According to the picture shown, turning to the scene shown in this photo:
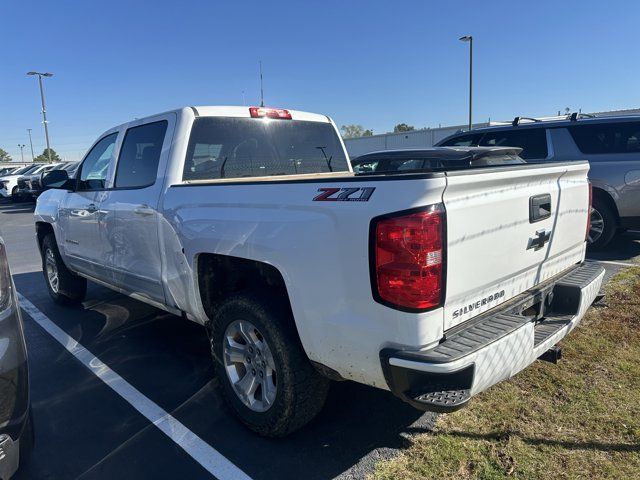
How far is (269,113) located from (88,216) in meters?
2.04

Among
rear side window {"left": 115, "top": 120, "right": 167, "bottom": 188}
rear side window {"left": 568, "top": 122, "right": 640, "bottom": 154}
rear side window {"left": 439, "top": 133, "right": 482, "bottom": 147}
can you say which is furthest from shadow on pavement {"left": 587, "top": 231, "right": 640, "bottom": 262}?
rear side window {"left": 115, "top": 120, "right": 167, "bottom": 188}

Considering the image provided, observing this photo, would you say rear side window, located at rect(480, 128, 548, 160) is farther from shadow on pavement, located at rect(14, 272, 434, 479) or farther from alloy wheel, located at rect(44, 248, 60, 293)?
alloy wheel, located at rect(44, 248, 60, 293)

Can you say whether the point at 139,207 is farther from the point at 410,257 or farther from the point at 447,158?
the point at 447,158

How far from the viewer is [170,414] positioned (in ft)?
10.7

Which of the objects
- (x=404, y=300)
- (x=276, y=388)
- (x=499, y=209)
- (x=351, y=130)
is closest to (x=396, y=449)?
(x=276, y=388)

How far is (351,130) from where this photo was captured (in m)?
85.2

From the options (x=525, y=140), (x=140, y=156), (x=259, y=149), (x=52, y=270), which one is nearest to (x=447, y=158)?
(x=525, y=140)

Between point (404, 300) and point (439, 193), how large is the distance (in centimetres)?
50

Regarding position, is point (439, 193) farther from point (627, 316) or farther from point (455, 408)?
point (627, 316)

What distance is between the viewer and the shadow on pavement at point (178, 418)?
2.71 meters

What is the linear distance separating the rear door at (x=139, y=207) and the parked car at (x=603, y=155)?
619 cm

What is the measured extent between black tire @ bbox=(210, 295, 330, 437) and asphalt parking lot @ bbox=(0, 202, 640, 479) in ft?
0.50

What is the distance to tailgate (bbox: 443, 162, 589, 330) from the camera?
2248 millimetres

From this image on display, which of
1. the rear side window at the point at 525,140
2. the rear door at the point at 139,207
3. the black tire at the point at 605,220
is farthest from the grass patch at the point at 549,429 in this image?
the rear side window at the point at 525,140
